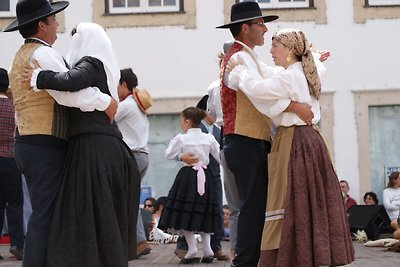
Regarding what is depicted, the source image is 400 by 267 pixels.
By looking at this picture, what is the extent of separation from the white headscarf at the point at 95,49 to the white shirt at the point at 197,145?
3.75 meters

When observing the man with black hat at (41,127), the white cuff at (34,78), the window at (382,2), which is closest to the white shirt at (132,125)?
the man with black hat at (41,127)

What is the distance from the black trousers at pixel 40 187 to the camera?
477 cm

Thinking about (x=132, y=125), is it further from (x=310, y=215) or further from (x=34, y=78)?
(x=34, y=78)

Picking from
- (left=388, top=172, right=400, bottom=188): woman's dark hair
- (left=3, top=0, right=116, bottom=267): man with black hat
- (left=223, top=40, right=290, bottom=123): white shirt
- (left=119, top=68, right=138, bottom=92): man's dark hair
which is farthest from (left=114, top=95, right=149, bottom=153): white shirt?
(left=388, top=172, right=400, bottom=188): woman's dark hair

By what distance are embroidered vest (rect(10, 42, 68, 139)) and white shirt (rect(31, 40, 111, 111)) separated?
0.08 metres

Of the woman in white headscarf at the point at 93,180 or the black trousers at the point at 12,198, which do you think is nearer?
the woman in white headscarf at the point at 93,180

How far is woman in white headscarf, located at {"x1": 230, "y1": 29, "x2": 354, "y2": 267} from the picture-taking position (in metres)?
5.28

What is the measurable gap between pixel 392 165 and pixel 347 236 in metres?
10.5

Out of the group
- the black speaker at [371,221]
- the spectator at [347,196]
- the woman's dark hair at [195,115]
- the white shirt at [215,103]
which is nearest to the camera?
the white shirt at [215,103]

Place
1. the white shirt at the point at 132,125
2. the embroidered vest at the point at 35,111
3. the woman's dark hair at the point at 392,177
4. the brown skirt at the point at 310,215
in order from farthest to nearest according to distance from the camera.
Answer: the woman's dark hair at the point at 392,177 < the white shirt at the point at 132,125 < the brown skirt at the point at 310,215 < the embroidered vest at the point at 35,111

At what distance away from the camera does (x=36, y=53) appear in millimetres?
4977

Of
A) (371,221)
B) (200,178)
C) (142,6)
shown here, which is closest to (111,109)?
(200,178)

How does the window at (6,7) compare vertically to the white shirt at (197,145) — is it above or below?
above

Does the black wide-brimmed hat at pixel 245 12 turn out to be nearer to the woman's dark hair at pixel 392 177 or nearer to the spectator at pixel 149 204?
the spectator at pixel 149 204
